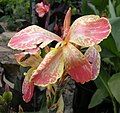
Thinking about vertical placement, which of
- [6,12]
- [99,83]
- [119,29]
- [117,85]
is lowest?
[6,12]

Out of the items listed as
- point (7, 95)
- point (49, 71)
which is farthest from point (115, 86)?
point (49, 71)

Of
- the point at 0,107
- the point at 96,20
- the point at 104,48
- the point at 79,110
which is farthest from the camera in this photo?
the point at 79,110

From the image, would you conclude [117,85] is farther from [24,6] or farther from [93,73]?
[24,6]

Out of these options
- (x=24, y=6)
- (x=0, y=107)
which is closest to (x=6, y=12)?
(x=24, y=6)

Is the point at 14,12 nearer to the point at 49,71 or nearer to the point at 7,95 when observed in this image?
the point at 7,95

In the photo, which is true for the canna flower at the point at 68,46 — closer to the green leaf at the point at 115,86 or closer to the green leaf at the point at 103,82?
the green leaf at the point at 115,86

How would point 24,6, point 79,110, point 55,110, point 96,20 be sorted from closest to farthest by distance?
point 96,20 < point 55,110 < point 79,110 < point 24,6

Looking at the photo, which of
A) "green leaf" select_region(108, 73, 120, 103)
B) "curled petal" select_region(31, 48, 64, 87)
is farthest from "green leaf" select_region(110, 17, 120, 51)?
"curled petal" select_region(31, 48, 64, 87)
